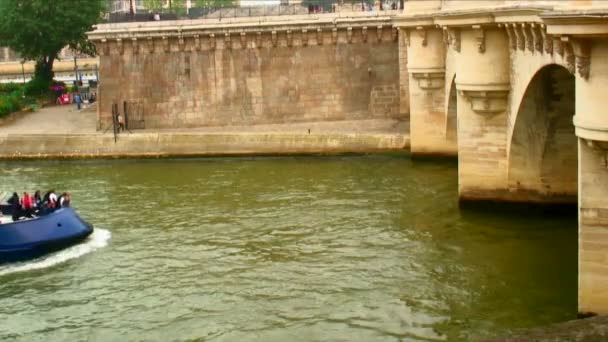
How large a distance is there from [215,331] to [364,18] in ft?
96.3

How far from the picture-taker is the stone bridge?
738 inches

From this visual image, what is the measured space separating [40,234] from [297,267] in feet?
22.6

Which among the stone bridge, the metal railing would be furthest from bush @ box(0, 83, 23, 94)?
the stone bridge

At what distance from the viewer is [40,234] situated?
27.2 metres

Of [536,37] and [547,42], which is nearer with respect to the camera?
[547,42]

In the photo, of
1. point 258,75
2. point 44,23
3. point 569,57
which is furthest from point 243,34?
point 569,57

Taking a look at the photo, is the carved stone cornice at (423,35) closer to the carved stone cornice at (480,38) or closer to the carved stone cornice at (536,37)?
the carved stone cornice at (480,38)

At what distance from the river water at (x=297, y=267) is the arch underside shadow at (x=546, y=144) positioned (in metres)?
0.84

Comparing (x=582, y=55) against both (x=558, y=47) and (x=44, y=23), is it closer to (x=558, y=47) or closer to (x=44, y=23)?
(x=558, y=47)

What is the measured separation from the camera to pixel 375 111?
48.1 meters

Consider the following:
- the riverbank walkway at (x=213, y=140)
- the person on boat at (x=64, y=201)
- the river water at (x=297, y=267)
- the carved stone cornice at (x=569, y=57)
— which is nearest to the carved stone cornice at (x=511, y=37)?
the river water at (x=297, y=267)

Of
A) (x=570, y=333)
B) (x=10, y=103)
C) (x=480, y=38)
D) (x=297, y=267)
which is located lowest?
(x=297, y=267)

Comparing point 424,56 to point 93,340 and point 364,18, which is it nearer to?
point 364,18

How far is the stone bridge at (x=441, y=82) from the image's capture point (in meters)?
18.7
